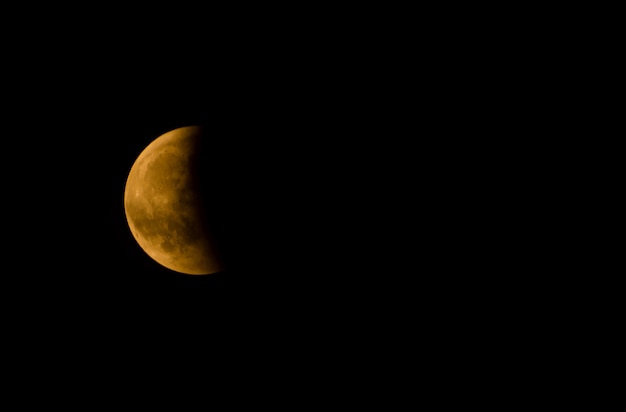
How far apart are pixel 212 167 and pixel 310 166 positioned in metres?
0.54

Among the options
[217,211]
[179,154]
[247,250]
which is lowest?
[247,250]

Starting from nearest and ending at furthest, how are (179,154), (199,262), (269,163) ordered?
1. (269,163)
2. (179,154)
3. (199,262)

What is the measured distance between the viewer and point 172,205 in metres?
2.10

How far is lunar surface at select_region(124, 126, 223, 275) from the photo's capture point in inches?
81.8

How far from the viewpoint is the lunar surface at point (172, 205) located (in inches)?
81.8

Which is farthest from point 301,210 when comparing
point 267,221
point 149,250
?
point 149,250

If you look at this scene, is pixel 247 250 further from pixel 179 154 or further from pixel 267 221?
pixel 179 154

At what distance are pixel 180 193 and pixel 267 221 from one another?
0.52 m

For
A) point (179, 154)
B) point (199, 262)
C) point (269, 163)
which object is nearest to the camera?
point (269, 163)

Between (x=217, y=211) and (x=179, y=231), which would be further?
(x=179, y=231)

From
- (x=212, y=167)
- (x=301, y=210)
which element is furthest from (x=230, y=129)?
(x=301, y=210)

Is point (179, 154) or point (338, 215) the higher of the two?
point (179, 154)

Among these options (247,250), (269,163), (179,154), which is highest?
(179,154)

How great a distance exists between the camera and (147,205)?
216 cm
